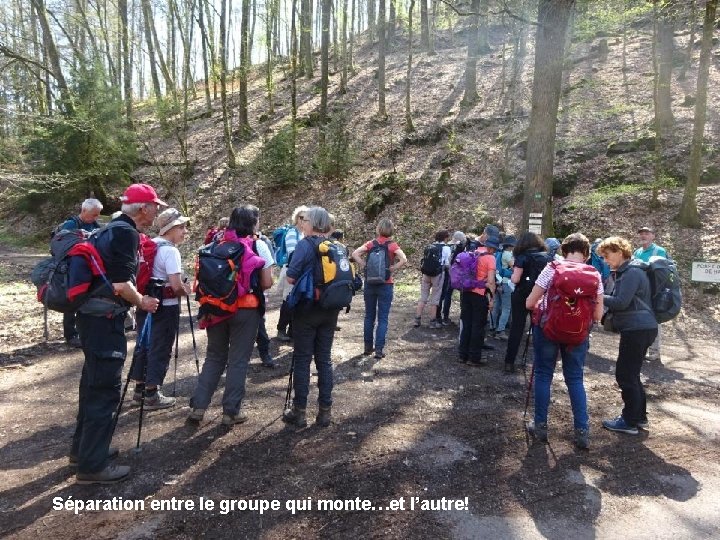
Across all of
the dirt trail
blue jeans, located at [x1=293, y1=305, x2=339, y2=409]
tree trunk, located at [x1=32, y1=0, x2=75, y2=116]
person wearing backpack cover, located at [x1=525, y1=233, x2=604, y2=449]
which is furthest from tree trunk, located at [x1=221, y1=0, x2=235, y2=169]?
person wearing backpack cover, located at [x1=525, y1=233, x2=604, y2=449]

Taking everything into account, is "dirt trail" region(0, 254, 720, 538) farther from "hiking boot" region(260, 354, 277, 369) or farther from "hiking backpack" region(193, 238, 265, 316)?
"hiking backpack" region(193, 238, 265, 316)

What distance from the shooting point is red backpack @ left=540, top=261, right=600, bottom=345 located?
392cm

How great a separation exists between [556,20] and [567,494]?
334 inches

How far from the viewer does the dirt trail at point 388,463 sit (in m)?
2.97

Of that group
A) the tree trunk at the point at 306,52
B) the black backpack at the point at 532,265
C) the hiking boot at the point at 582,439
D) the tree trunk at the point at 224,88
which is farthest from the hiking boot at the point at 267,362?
the tree trunk at the point at 306,52

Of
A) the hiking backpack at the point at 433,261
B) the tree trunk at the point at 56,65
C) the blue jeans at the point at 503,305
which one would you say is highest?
the tree trunk at the point at 56,65

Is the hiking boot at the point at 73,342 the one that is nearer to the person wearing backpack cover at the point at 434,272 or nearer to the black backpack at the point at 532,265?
the person wearing backpack cover at the point at 434,272

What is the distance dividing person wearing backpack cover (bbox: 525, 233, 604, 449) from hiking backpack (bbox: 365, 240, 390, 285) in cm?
245

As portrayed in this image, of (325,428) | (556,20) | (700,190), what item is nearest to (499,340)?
(325,428)

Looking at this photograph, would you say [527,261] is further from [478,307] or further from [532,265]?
[478,307]

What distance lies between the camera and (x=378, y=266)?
635 cm

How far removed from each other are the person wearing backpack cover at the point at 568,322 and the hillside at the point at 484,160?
6982 millimetres

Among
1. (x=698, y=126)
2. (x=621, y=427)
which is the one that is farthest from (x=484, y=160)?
(x=621, y=427)

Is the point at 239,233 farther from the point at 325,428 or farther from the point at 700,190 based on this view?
the point at 700,190
